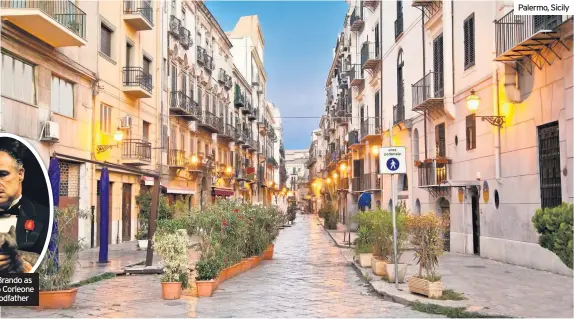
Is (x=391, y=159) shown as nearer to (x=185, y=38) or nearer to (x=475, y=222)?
(x=475, y=222)

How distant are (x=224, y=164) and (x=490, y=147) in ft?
106

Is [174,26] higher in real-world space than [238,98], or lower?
higher

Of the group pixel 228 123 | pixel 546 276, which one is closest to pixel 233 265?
pixel 546 276

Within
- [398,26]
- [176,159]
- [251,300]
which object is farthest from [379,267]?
[176,159]

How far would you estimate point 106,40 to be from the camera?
25.6 metres

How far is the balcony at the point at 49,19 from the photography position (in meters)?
17.0

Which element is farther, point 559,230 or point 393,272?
point 393,272

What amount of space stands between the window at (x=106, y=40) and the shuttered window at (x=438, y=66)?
13389mm

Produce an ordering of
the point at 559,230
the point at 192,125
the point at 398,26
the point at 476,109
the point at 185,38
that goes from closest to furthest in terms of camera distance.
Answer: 1. the point at 559,230
2. the point at 476,109
3. the point at 398,26
4. the point at 185,38
5. the point at 192,125

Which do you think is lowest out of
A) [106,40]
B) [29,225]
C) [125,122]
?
[29,225]

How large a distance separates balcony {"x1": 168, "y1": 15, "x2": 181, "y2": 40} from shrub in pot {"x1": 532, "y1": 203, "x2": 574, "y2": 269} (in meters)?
28.5

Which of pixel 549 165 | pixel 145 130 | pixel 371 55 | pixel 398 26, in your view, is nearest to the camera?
pixel 549 165

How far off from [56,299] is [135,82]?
18.5m

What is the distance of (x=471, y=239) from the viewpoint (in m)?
20.5
